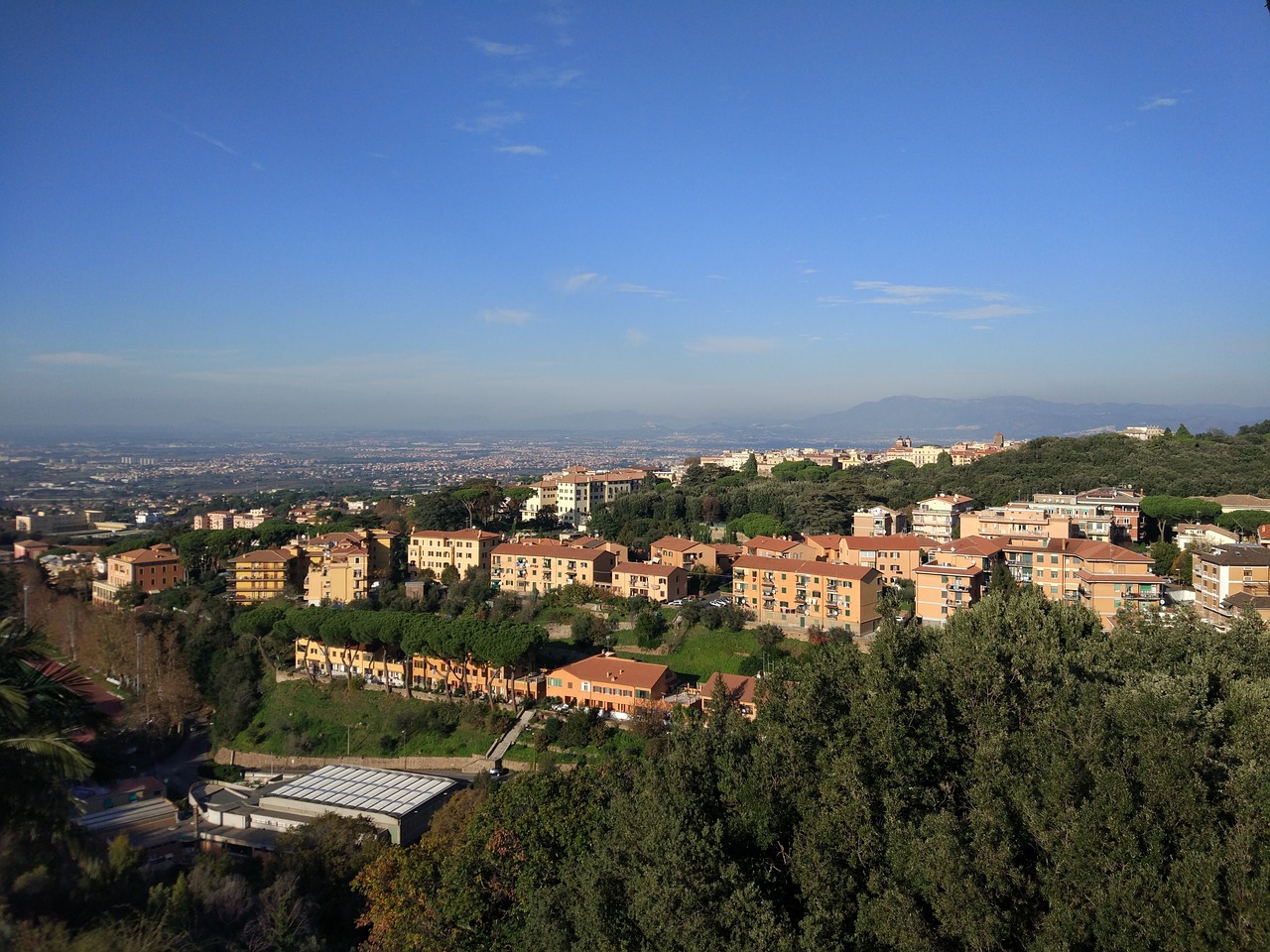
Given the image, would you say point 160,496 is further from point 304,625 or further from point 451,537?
point 451,537

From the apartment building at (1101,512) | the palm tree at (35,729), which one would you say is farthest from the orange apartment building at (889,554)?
the palm tree at (35,729)

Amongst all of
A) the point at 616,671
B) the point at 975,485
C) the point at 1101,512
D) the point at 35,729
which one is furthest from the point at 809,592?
the point at 35,729

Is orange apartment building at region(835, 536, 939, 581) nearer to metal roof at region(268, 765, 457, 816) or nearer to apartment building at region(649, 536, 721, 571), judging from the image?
apartment building at region(649, 536, 721, 571)

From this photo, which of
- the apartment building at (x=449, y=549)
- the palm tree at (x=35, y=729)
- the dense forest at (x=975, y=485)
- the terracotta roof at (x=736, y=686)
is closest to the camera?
the palm tree at (x=35, y=729)

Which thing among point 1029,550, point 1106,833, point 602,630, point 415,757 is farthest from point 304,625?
point 1106,833

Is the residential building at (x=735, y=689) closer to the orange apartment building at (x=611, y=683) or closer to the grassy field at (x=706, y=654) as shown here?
the grassy field at (x=706, y=654)

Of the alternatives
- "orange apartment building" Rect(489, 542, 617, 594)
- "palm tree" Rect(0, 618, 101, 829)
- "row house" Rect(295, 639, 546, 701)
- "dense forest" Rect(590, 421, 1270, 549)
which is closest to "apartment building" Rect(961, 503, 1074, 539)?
"dense forest" Rect(590, 421, 1270, 549)

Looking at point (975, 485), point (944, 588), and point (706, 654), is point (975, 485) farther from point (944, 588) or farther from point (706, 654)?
point (706, 654)
